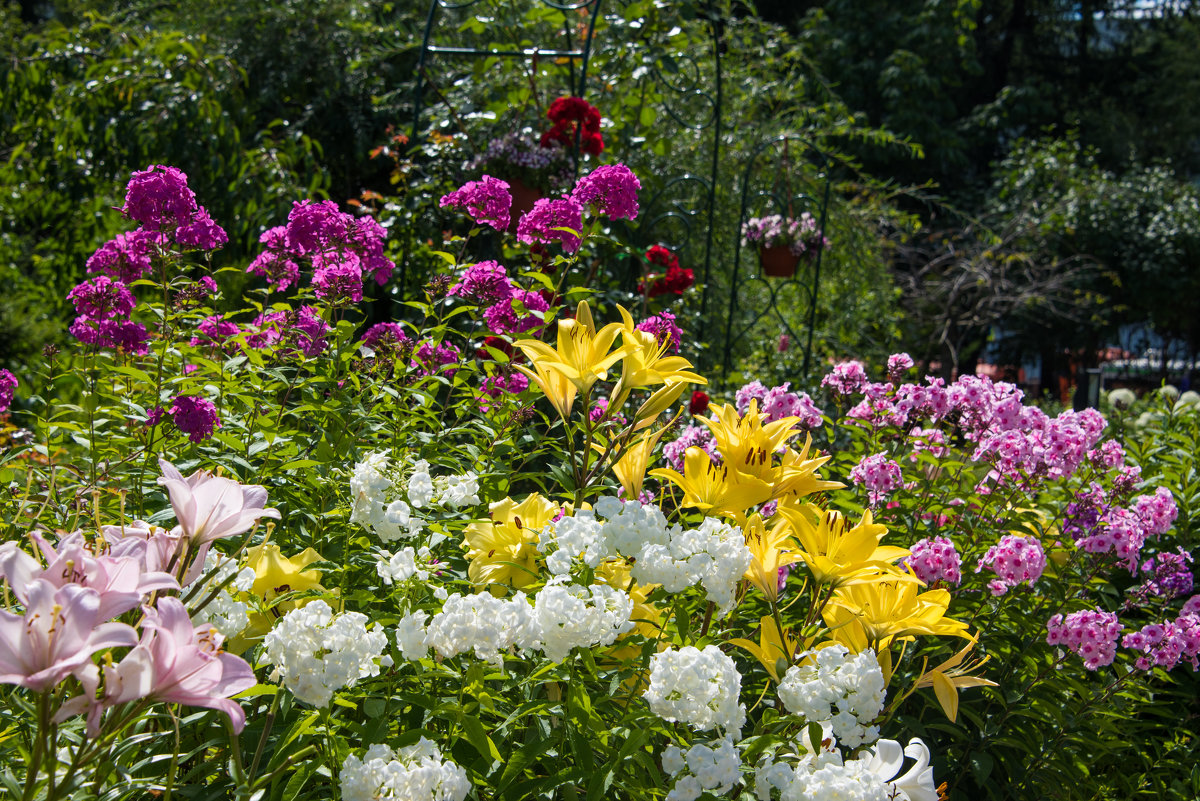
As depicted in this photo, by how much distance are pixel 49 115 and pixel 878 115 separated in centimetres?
1231

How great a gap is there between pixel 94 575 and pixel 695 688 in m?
0.52

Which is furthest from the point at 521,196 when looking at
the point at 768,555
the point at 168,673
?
the point at 168,673

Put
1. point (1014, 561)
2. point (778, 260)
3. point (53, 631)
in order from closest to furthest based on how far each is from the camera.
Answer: point (53, 631)
point (1014, 561)
point (778, 260)

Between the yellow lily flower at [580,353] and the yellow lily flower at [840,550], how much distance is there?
287 millimetres

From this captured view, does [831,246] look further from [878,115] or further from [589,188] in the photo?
[878,115]

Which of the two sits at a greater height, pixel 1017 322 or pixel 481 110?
pixel 481 110

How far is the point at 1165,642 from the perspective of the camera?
1679 millimetres

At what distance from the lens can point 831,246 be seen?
6.09 metres

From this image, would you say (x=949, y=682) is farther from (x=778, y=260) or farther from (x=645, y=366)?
(x=778, y=260)

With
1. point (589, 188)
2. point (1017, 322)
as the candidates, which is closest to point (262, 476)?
point (589, 188)

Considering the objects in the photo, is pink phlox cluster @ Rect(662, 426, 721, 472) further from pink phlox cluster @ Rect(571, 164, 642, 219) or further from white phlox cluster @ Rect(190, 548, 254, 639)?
white phlox cluster @ Rect(190, 548, 254, 639)

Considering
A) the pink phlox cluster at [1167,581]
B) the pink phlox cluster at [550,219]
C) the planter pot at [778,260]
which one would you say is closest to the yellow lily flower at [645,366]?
the pink phlox cluster at [550,219]

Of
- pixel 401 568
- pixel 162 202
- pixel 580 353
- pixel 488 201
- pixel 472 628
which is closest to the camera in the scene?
pixel 472 628

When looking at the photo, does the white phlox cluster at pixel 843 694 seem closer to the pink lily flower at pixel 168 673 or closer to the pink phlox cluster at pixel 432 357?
the pink lily flower at pixel 168 673
